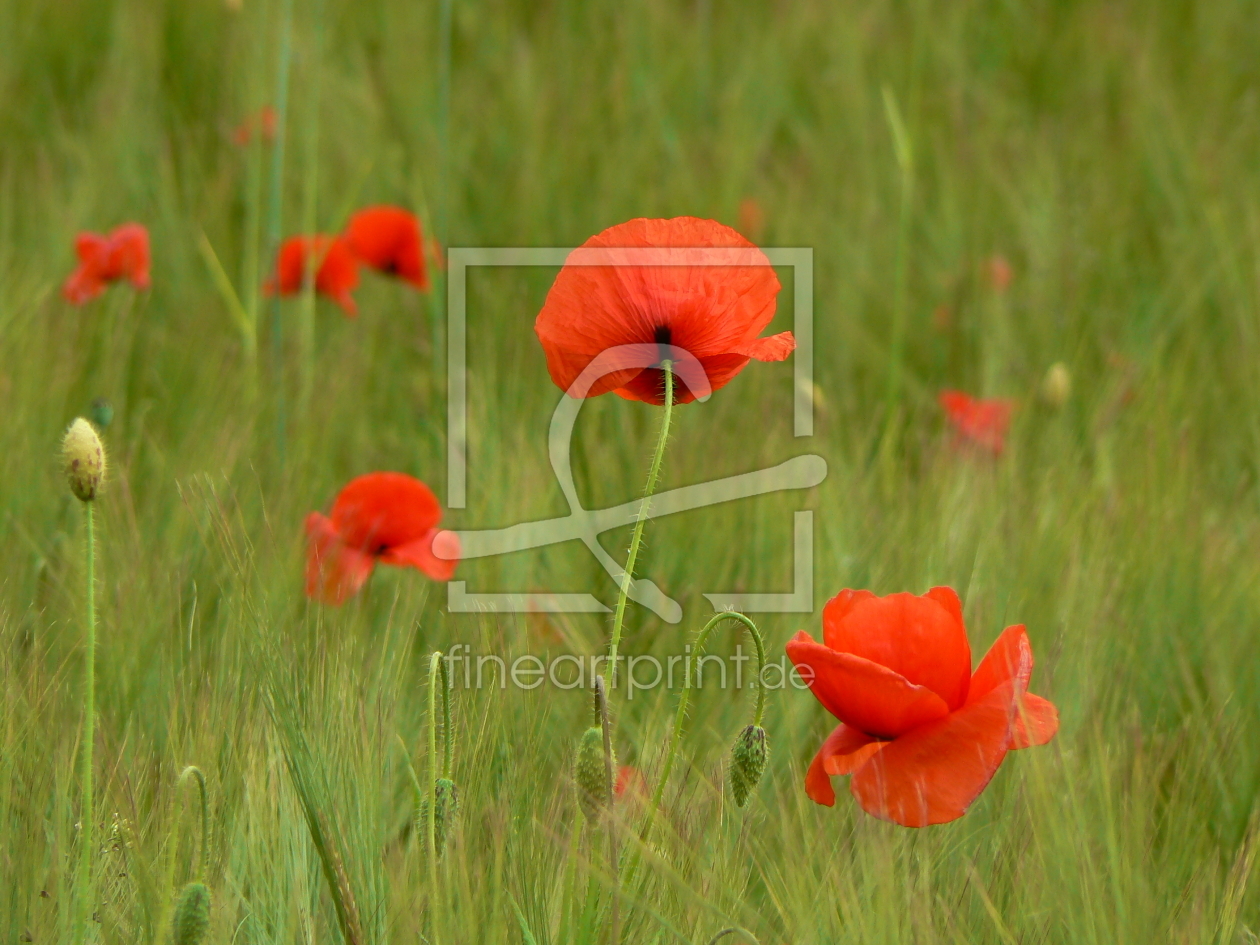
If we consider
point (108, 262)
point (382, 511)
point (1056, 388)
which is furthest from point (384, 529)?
point (1056, 388)

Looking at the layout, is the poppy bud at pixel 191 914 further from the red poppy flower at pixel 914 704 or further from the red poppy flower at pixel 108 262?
the red poppy flower at pixel 108 262

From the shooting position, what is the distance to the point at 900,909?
54 centimetres

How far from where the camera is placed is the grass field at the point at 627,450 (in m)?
0.56

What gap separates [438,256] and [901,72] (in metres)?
0.99

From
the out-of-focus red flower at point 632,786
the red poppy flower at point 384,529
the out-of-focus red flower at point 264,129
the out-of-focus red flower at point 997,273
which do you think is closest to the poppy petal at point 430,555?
the red poppy flower at point 384,529

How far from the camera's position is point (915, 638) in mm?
590

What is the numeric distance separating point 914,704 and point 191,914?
30cm

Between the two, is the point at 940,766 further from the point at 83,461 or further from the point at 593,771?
the point at 83,461

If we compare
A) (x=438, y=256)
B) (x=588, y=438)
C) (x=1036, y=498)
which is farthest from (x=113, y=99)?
(x=1036, y=498)

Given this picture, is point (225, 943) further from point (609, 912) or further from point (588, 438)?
point (588, 438)

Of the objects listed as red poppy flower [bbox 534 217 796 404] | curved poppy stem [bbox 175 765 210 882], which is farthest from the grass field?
red poppy flower [bbox 534 217 796 404]

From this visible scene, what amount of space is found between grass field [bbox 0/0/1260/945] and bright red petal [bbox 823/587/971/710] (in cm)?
5

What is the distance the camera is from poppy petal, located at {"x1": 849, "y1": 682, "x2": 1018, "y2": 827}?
551 mm

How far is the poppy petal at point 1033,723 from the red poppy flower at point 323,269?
3.10ft
